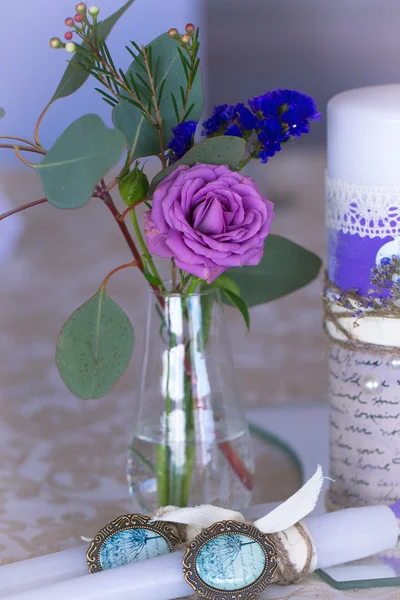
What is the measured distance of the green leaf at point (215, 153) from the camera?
0.39 m

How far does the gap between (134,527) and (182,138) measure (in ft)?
0.67

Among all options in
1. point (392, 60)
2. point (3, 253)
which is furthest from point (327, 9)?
point (3, 253)

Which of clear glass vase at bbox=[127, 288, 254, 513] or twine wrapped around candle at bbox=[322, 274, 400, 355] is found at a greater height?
twine wrapped around candle at bbox=[322, 274, 400, 355]

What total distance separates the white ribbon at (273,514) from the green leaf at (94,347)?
0.09 m

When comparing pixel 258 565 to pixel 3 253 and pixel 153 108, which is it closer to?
pixel 153 108

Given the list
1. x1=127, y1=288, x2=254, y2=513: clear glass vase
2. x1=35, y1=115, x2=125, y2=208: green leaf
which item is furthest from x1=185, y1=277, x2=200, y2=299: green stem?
x1=35, y1=115, x2=125, y2=208: green leaf

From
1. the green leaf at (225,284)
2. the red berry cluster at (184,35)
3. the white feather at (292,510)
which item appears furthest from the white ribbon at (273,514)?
the red berry cluster at (184,35)

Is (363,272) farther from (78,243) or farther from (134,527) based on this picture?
(78,243)

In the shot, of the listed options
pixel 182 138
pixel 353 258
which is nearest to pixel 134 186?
pixel 182 138

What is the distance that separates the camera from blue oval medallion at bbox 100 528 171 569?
1.24 feet

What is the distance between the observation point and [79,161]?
0.36 meters

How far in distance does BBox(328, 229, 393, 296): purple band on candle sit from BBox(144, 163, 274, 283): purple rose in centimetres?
8

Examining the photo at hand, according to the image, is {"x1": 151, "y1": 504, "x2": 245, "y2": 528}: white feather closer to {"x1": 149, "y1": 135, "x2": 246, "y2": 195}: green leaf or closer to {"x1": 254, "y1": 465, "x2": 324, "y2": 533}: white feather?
{"x1": 254, "y1": 465, "x2": 324, "y2": 533}: white feather

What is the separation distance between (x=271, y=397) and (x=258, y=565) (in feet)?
1.04
